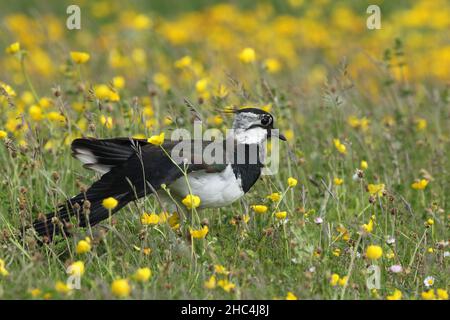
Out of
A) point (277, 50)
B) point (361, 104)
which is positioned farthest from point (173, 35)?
point (361, 104)

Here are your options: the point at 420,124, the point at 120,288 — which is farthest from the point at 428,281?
the point at 420,124

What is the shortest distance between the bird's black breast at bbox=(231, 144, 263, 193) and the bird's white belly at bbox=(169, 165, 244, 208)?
0.05 metres

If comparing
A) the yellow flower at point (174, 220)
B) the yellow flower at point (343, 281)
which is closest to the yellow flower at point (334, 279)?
the yellow flower at point (343, 281)

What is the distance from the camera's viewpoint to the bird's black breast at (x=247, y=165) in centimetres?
535

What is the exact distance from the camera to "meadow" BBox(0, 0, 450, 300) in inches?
181

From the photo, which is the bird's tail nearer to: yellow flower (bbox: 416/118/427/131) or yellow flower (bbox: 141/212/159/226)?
yellow flower (bbox: 141/212/159/226)

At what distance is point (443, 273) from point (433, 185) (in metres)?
1.68

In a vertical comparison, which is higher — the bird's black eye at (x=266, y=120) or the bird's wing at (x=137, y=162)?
the bird's black eye at (x=266, y=120)

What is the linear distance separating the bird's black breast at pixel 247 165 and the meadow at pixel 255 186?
16 cm

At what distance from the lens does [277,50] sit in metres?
10.6

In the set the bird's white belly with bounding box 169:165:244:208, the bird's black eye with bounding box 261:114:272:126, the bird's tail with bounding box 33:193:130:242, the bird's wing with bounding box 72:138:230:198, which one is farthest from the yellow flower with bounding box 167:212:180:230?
the bird's black eye with bounding box 261:114:272:126

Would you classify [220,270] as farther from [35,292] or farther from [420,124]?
[420,124]

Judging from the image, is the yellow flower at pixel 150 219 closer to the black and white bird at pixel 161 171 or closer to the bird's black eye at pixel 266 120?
the black and white bird at pixel 161 171

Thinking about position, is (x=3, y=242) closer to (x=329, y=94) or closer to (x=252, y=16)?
(x=329, y=94)
